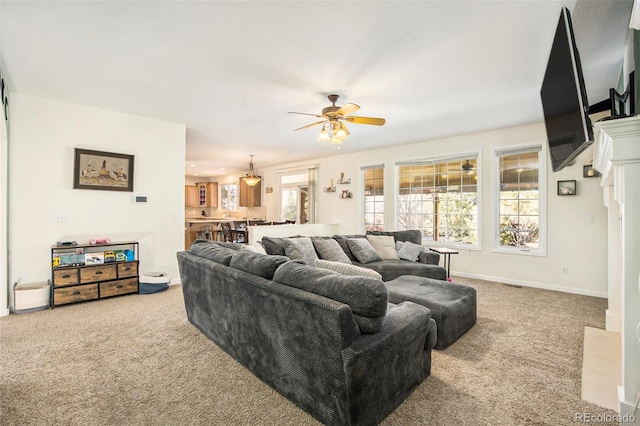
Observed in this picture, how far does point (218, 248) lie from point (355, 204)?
15.7ft

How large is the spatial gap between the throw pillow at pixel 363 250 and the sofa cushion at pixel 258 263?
2408mm

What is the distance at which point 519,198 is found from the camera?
16.8ft

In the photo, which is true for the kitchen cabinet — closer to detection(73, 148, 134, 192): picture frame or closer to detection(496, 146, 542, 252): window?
detection(73, 148, 134, 192): picture frame

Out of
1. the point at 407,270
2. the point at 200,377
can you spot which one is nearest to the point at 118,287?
the point at 200,377

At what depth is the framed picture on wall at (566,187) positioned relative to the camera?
4.55 metres

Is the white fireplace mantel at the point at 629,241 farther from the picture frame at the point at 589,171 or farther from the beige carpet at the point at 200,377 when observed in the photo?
the picture frame at the point at 589,171

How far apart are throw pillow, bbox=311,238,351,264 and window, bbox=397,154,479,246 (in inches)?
100.0

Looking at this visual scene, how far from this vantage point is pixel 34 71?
3.15 m

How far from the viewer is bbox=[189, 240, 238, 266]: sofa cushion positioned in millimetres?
2625

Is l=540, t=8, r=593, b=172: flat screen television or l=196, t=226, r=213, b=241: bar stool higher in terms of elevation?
l=540, t=8, r=593, b=172: flat screen television

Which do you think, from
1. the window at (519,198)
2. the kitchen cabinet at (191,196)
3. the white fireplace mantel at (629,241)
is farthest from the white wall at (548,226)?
the kitchen cabinet at (191,196)

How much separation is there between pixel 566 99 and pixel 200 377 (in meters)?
3.11

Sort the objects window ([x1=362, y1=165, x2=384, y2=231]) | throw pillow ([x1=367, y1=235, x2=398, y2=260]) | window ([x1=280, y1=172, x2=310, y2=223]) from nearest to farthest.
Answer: throw pillow ([x1=367, y1=235, x2=398, y2=260]) < window ([x1=362, y1=165, x2=384, y2=231]) < window ([x1=280, y1=172, x2=310, y2=223])

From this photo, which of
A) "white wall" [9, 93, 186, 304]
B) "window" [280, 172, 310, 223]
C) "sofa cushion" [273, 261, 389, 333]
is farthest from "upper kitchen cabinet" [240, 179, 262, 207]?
"sofa cushion" [273, 261, 389, 333]
